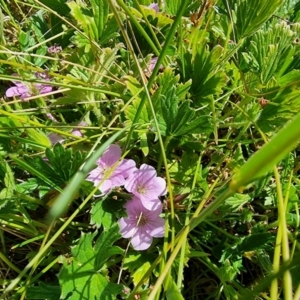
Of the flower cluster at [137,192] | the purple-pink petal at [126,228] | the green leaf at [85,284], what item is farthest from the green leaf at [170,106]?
the green leaf at [85,284]

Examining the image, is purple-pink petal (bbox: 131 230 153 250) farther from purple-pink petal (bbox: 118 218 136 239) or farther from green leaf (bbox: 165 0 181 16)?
green leaf (bbox: 165 0 181 16)

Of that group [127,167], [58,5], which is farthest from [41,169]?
[58,5]

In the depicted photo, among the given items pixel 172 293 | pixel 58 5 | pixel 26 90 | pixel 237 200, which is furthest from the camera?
pixel 58 5

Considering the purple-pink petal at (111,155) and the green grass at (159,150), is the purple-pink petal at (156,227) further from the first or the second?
the purple-pink petal at (111,155)

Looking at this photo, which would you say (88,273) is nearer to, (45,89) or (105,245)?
(105,245)

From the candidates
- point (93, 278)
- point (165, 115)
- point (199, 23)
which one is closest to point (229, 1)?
point (199, 23)

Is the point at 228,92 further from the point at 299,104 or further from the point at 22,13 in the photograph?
the point at 22,13
